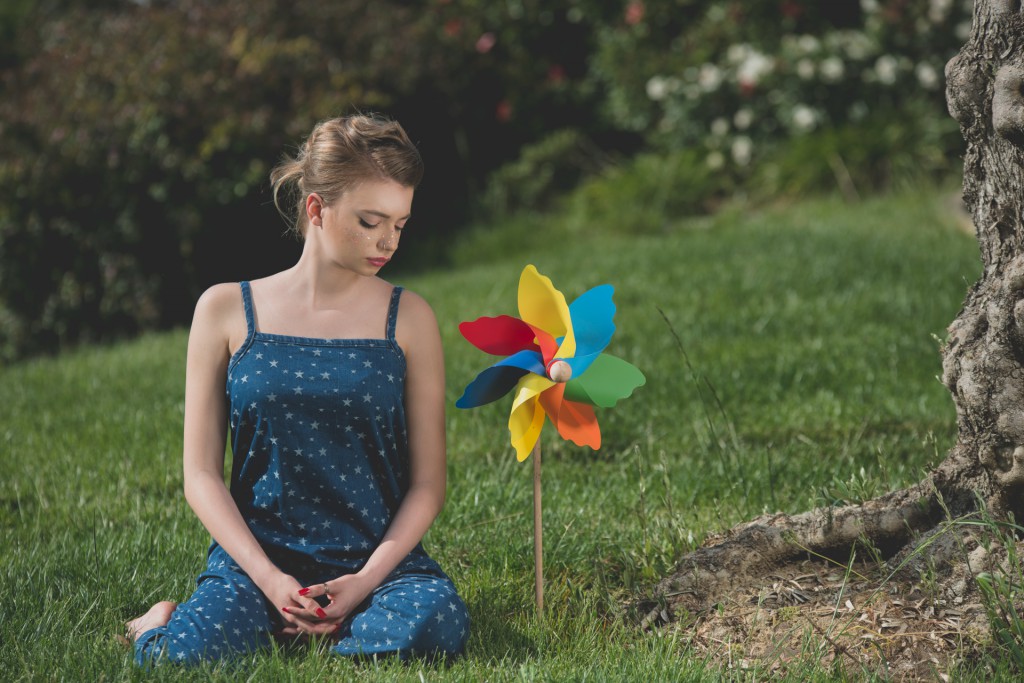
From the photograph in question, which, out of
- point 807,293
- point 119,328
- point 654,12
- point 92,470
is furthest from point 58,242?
point 654,12

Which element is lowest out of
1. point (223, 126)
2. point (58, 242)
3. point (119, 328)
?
point (119, 328)

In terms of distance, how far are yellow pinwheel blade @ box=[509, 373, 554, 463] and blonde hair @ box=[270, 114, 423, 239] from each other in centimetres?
57

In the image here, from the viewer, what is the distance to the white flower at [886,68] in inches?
387

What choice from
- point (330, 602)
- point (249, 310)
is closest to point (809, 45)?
point (249, 310)

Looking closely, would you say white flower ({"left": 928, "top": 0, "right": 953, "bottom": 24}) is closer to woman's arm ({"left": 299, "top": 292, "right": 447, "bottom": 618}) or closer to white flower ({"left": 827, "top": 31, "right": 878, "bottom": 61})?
white flower ({"left": 827, "top": 31, "right": 878, "bottom": 61})

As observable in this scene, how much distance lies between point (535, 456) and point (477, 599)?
495mm

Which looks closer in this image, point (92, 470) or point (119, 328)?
point (92, 470)

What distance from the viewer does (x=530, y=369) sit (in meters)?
2.69

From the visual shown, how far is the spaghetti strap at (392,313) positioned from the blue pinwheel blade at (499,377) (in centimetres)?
26

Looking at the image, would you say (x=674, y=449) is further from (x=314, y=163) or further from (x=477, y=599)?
(x=314, y=163)

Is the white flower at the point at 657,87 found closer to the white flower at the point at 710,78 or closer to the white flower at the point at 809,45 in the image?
the white flower at the point at 710,78

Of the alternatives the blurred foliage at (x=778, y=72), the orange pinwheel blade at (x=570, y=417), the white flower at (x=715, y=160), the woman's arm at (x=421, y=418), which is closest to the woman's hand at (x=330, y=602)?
the woman's arm at (x=421, y=418)

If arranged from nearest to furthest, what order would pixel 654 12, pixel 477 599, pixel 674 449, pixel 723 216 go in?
pixel 477 599 → pixel 674 449 → pixel 723 216 → pixel 654 12

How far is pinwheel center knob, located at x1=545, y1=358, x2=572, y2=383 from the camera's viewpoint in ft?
8.59
